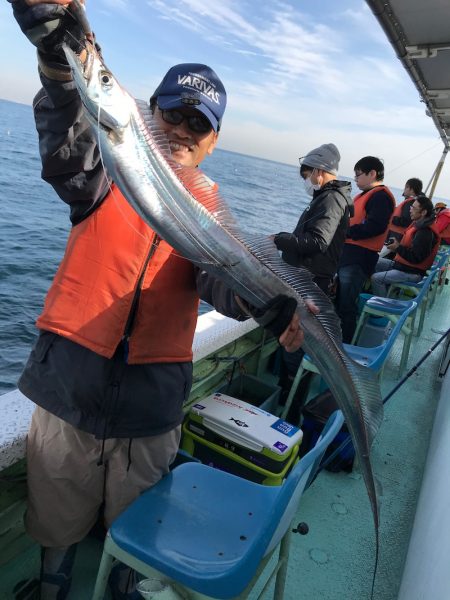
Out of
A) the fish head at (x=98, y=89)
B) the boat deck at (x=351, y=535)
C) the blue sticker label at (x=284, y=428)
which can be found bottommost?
the boat deck at (x=351, y=535)

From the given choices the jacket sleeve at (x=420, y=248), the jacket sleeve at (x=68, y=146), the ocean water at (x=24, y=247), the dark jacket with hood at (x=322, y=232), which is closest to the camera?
the jacket sleeve at (x=68, y=146)

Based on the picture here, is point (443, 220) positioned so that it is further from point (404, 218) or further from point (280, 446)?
point (280, 446)

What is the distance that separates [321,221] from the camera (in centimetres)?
423

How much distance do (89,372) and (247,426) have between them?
155cm

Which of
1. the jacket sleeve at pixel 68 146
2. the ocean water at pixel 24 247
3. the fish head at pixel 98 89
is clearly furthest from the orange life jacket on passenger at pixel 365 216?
the fish head at pixel 98 89

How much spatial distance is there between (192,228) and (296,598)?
2.14 meters

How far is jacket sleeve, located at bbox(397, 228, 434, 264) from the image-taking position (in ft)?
25.3

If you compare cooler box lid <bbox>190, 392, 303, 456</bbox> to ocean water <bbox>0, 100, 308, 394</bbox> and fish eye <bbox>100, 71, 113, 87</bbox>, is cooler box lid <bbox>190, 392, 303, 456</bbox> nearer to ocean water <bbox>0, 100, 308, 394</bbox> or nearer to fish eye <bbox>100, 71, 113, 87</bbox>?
ocean water <bbox>0, 100, 308, 394</bbox>

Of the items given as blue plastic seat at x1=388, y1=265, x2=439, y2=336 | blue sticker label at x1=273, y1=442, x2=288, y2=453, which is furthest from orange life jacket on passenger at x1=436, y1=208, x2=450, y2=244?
blue sticker label at x1=273, y1=442, x2=288, y2=453

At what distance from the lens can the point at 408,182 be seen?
10.7m

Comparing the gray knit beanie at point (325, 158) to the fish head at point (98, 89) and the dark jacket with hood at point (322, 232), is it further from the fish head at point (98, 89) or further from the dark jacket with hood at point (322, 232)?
the fish head at point (98, 89)

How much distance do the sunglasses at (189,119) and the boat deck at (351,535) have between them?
7.72ft

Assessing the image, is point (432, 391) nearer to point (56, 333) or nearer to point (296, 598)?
point (296, 598)

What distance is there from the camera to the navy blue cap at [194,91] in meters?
1.85
